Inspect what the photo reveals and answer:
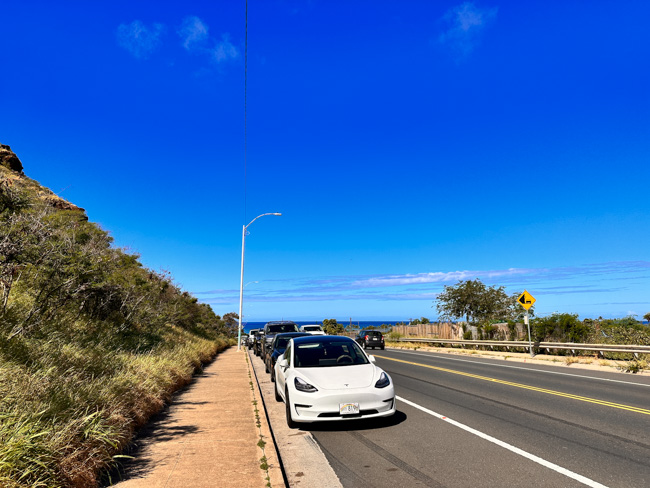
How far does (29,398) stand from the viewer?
17.6 ft

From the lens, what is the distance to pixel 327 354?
8422 millimetres

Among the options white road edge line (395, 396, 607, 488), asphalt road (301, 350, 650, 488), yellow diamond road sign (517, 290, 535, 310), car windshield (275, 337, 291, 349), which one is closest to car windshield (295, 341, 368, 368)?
asphalt road (301, 350, 650, 488)

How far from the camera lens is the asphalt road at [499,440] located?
488 centimetres

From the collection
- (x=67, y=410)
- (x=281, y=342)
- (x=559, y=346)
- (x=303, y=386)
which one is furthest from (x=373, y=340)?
(x=67, y=410)

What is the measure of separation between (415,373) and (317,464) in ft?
33.2

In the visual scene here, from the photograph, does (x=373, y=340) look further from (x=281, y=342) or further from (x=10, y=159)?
(x=10, y=159)

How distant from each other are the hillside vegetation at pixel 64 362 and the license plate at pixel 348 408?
3193mm

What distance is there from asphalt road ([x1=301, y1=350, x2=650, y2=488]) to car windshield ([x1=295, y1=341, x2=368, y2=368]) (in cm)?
108

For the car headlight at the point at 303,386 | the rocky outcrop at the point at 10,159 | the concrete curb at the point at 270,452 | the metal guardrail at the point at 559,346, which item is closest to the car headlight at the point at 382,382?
the car headlight at the point at 303,386

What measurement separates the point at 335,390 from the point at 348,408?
339 mm

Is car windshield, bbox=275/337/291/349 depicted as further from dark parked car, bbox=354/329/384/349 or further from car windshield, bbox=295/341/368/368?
→ dark parked car, bbox=354/329/384/349

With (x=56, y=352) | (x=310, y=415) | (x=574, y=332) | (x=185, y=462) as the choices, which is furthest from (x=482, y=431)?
(x=574, y=332)

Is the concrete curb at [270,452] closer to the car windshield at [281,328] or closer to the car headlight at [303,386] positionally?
the car headlight at [303,386]

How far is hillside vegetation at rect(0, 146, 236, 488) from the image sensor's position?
14.7ft
